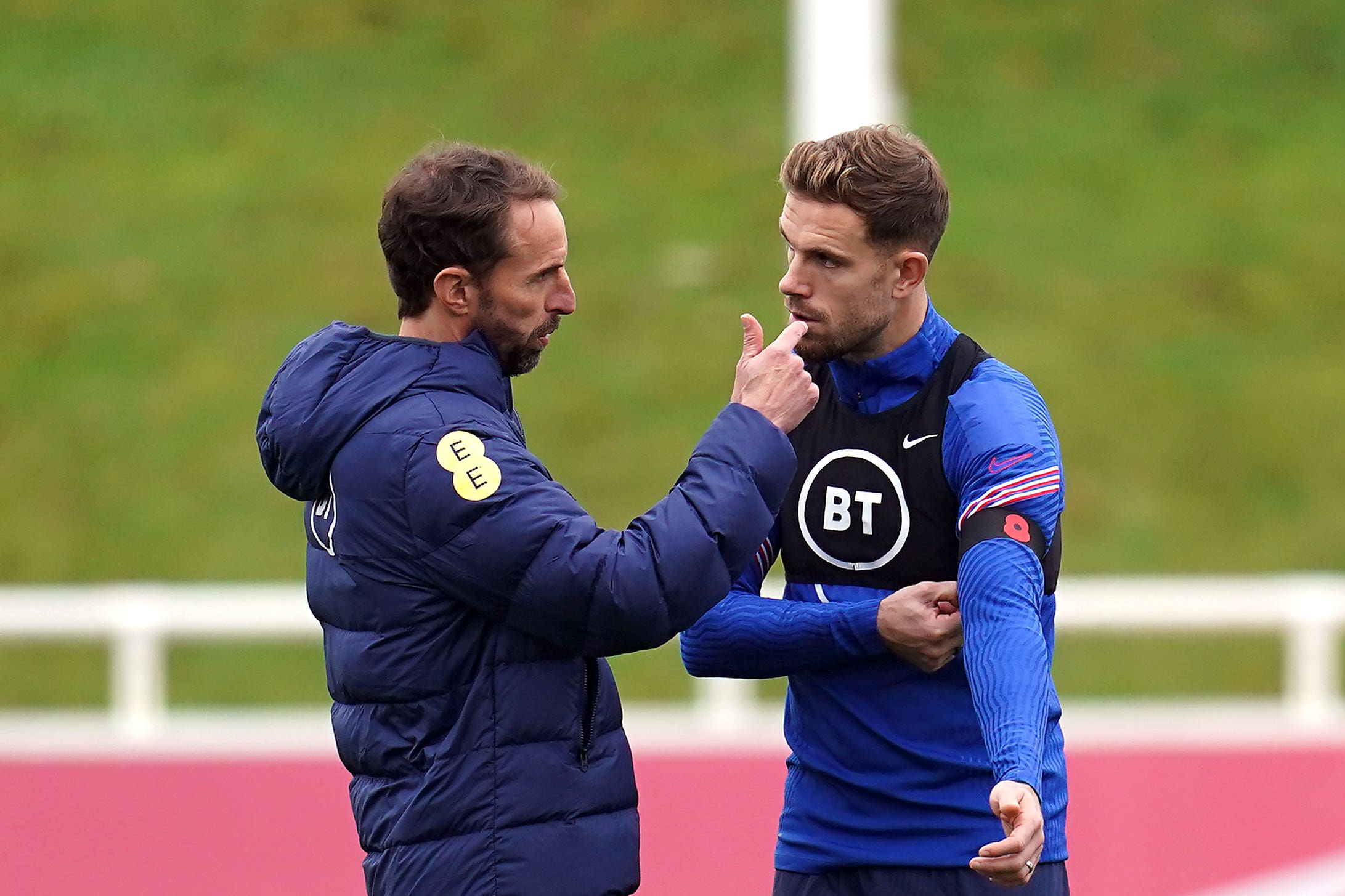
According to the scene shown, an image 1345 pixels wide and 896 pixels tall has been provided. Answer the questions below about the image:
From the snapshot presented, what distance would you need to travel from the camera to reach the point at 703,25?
17625 mm

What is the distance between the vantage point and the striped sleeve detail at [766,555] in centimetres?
260

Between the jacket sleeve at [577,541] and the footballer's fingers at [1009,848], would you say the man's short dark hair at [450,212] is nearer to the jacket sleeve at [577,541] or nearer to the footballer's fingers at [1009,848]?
the jacket sleeve at [577,541]

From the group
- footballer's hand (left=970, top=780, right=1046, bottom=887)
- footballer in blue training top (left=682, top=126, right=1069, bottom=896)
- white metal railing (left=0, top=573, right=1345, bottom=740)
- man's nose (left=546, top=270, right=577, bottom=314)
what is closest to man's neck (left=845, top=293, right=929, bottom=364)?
footballer in blue training top (left=682, top=126, right=1069, bottom=896)

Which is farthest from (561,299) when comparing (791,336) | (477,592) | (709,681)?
(709,681)

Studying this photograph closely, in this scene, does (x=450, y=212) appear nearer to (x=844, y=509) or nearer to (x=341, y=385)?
(x=341, y=385)

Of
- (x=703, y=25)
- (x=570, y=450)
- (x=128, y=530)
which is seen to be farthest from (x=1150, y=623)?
(x=703, y=25)

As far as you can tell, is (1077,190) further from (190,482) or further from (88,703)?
(88,703)

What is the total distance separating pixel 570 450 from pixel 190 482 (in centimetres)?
272

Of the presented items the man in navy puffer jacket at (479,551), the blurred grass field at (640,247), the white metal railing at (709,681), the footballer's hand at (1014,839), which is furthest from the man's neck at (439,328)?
the blurred grass field at (640,247)

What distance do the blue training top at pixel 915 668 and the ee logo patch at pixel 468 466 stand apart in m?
0.54

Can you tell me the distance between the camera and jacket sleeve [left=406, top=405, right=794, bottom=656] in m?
2.17

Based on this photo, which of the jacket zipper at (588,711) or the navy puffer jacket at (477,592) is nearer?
the navy puffer jacket at (477,592)

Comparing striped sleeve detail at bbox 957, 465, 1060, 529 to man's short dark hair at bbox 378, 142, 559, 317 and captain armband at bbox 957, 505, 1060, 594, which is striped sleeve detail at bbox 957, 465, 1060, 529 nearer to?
captain armband at bbox 957, 505, 1060, 594

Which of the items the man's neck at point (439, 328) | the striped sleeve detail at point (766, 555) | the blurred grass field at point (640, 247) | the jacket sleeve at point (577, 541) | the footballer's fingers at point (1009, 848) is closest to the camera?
the footballer's fingers at point (1009, 848)
